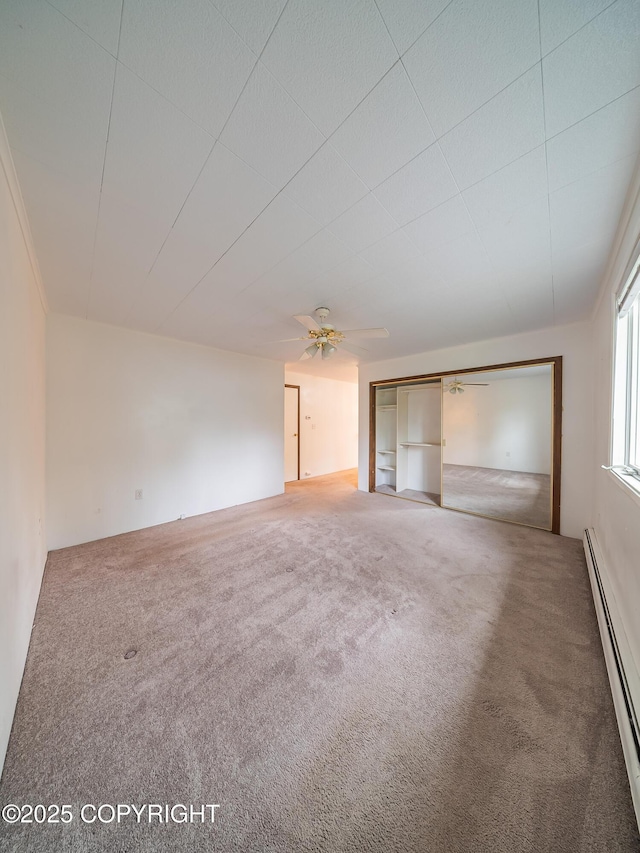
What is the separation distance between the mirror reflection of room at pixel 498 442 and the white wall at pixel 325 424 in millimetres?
2768

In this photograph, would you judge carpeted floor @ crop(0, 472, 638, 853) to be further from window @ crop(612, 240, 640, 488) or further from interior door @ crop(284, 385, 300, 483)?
interior door @ crop(284, 385, 300, 483)

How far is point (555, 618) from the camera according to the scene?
1797mm

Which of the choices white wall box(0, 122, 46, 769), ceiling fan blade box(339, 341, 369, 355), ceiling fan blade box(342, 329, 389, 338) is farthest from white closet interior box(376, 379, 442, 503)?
white wall box(0, 122, 46, 769)

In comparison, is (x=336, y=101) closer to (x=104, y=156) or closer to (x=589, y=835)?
(x=104, y=156)

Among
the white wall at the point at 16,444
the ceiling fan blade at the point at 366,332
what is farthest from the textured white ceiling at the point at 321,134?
the ceiling fan blade at the point at 366,332

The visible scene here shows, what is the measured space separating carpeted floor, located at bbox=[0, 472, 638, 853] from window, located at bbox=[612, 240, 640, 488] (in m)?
1.08

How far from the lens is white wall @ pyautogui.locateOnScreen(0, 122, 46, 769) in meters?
1.19

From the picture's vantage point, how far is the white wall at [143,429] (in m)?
2.88

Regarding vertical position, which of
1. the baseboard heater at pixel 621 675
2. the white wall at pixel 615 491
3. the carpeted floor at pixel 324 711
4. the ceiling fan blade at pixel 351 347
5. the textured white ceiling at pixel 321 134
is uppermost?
the textured white ceiling at pixel 321 134

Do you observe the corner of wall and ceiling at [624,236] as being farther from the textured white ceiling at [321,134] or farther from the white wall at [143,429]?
the white wall at [143,429]

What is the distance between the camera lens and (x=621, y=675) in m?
1.25

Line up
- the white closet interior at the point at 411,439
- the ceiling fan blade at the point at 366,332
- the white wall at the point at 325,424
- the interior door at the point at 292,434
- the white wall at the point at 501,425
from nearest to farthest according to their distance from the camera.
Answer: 1. the ceiling fan blade at the point at 366,332
2. the white wall at the point at 501,425
3. the white closet interior at the point at 411,439
4. the interior door at the point at 292,434
5. the white wall at the point at 325,424

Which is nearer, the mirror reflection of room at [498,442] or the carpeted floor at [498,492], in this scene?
the carpeted floor at [498,492]

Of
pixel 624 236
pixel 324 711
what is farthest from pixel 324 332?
pixel 324 711
